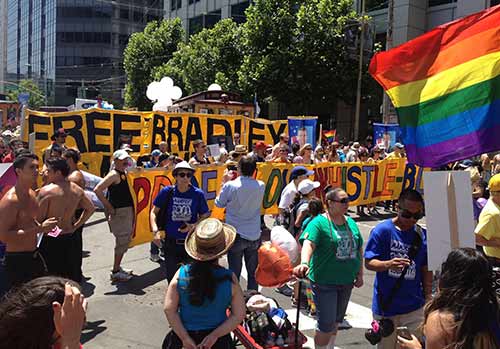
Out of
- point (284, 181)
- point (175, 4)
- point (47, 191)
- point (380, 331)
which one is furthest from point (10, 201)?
point (175, 4)

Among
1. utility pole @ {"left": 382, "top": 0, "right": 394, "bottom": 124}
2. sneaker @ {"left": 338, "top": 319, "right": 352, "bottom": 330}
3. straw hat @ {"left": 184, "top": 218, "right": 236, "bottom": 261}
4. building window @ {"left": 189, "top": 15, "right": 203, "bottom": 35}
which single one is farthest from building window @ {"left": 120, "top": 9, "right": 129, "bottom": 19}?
straw hat @ {"left": 184, "top": 218, "right": 236, "bottom": 261}

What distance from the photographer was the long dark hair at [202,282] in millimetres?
3141

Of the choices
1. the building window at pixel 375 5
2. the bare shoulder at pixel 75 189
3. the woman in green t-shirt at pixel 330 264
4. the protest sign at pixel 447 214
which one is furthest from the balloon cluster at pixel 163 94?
the protest sign at pixel 447 214

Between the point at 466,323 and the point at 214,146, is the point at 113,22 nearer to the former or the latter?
the point at 214,146

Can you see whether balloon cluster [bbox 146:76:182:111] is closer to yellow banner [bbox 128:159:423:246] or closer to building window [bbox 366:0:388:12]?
yellow banner [bbox 128:159:423:246]

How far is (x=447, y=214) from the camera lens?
337cm

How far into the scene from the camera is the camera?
12.1 feet

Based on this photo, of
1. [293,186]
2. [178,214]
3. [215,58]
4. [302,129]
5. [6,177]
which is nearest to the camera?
[6,177]

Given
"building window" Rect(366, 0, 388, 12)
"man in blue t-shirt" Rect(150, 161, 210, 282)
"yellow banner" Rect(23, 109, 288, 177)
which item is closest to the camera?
"man in blue t-shirt" Rect(150, 161, 210, 282)

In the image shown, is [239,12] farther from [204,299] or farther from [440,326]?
[440,326]

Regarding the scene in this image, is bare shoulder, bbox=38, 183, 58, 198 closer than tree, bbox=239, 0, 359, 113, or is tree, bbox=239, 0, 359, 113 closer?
bare shoulder, bbox=38, 183, 58, 198

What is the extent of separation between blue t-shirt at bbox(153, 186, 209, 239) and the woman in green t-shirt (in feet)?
Result: 5.25

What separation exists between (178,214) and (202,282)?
234 cm

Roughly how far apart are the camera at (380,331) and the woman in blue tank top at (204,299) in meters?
1.12
